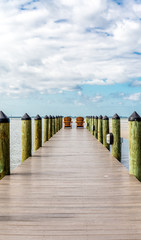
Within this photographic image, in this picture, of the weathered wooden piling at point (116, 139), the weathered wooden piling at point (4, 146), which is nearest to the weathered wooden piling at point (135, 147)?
the weathered wooden piling at point (116, 139)

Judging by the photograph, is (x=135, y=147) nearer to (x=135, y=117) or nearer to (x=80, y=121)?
(x=135, y=117)

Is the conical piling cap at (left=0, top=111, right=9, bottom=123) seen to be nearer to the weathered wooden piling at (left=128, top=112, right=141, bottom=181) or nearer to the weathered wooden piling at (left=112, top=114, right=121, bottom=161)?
the weathered wooden piling at (left=128, top=112, right=141, bottom=181)

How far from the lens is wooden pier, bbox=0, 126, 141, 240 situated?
3.23m

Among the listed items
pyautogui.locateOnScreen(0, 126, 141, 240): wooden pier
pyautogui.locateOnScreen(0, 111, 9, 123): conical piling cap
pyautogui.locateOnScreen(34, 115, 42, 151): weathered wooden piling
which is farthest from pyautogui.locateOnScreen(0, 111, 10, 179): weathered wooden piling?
pyautogui.locateOnScreen(34, 115, 42, 151): weathered wooden piling

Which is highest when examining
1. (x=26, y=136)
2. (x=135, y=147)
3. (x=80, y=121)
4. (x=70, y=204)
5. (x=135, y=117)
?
(x=80, y=121)

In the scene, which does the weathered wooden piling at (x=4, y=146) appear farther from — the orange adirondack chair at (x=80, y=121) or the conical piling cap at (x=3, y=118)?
the orange adirondack chair at (x=80, y=121)

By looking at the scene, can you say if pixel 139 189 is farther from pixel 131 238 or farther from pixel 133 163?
pixel 131 238

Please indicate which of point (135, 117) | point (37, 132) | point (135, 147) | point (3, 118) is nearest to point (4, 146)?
point (3, 118)

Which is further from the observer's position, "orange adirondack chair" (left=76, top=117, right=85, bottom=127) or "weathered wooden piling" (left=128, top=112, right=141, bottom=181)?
"orange adirondack chair" (left=76, top=117, right=85, bottom=127)

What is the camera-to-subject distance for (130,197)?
14.8 ft

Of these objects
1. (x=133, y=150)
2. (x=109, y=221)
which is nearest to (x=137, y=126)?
(x=133, y=150)

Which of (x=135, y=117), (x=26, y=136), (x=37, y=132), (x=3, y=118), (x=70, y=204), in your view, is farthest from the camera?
(x=37, y=132)

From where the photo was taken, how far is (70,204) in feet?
13.7

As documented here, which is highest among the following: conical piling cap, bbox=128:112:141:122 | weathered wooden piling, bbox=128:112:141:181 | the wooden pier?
conical piling cap, bbox=128:112:141:122
